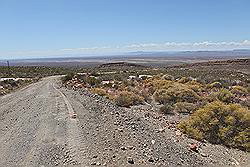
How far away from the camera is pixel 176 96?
23531 millimetres

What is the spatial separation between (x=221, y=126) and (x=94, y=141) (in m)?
5.75

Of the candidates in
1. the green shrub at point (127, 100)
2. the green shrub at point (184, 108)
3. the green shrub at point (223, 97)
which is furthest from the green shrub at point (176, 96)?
the green shrub at point (184, 108)

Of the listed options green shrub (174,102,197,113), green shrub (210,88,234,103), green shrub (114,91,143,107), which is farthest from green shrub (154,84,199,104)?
green shrub (174,102,197,113)

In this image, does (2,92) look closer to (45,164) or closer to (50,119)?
(50,119)

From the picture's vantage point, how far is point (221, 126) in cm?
1464

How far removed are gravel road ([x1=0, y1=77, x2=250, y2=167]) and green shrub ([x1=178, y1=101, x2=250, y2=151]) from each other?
1.66 ft

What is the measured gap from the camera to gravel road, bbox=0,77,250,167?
389 inches

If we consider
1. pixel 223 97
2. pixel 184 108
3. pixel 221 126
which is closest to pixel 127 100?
pixel 184 108

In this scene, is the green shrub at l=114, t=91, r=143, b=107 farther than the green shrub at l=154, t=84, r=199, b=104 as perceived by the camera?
No

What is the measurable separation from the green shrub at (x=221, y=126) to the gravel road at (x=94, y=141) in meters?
0.51

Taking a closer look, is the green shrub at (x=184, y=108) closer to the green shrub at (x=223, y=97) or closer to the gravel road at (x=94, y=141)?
the green shrub at (x=223, y=97)

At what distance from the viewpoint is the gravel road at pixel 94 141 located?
32.4ft

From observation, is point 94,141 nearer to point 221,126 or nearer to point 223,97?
point 221,126

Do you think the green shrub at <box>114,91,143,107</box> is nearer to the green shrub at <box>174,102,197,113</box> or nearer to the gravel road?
the green shrub at <box>174,102,197,113</box>
